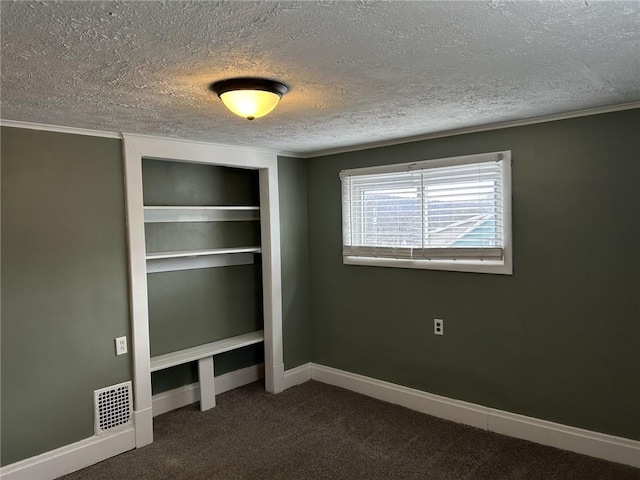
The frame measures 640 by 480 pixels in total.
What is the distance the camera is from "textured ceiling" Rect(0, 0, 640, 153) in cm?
144

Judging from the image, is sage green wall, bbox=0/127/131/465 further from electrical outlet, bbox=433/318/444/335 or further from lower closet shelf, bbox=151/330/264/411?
electrical outlet, bbox=433/318/444/335

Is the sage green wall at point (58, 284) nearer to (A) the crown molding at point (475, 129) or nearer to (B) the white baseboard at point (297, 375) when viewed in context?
(B) the white baseboard at point (297, 375)

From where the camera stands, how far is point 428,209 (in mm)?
3725

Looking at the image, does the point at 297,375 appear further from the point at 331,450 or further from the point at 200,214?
the point at 200,214

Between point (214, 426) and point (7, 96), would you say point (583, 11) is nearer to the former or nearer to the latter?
point (7, 96)

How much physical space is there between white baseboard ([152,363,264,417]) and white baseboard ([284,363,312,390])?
0.35m

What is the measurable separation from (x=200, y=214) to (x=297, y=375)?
1.81 meters

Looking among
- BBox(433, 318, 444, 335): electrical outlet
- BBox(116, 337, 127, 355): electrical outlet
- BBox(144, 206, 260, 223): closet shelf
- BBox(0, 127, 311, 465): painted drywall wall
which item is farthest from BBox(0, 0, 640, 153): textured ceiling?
BBox(433, 318, 444, 335): electrical outlet

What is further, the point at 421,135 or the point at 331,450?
the point at 421,135

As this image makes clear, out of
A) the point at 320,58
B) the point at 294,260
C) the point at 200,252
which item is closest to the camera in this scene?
the point at 320,58

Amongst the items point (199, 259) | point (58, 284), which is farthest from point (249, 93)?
point (199, 259)

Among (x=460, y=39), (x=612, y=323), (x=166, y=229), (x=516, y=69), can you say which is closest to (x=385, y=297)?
(x=612, y=323)

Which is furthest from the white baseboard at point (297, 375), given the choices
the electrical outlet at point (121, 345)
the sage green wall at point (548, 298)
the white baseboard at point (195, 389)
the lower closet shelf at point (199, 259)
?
the electrical outlet at point (121, 345)

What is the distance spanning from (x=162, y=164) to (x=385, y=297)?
221cm
